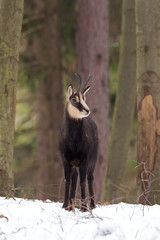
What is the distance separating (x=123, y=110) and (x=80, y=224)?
5.81 metres

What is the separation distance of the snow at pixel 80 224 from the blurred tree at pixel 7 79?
4.39 ft

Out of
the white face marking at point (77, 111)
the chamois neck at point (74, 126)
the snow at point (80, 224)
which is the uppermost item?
the white face marking at point (77, 111)

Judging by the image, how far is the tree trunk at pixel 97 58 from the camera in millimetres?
13812

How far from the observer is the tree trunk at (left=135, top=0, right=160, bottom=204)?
7.73m

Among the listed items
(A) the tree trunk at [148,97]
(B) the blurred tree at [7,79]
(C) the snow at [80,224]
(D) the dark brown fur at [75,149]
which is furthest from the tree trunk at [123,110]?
(C) the snow at [80,224]

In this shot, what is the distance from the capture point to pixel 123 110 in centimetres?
1148

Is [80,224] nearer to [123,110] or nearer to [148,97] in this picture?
[148,97]

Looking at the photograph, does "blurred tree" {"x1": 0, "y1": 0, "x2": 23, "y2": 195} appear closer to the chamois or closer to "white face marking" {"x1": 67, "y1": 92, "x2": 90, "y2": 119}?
the chamois

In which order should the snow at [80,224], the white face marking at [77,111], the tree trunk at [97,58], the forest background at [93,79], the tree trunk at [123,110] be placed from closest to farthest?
the snow at [80,224] → the white face marking at [77,111] → the forest background at [93,79] → the tree trunk at [123,110] → the tree trunk at [97,58]

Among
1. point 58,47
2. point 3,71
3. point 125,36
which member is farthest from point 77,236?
point 58,47

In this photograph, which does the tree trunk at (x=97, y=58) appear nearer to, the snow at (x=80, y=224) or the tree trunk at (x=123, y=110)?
the tree trunk at (x=123, y=110)

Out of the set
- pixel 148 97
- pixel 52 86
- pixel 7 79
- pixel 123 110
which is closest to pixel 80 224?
pixel 148 97

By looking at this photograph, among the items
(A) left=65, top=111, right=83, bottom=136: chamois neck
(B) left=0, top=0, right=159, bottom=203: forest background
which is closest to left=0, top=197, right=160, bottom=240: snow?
(B) left=0, top=0, right=159, bottom=203: forest background

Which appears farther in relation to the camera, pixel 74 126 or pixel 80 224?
pixel 74 126
